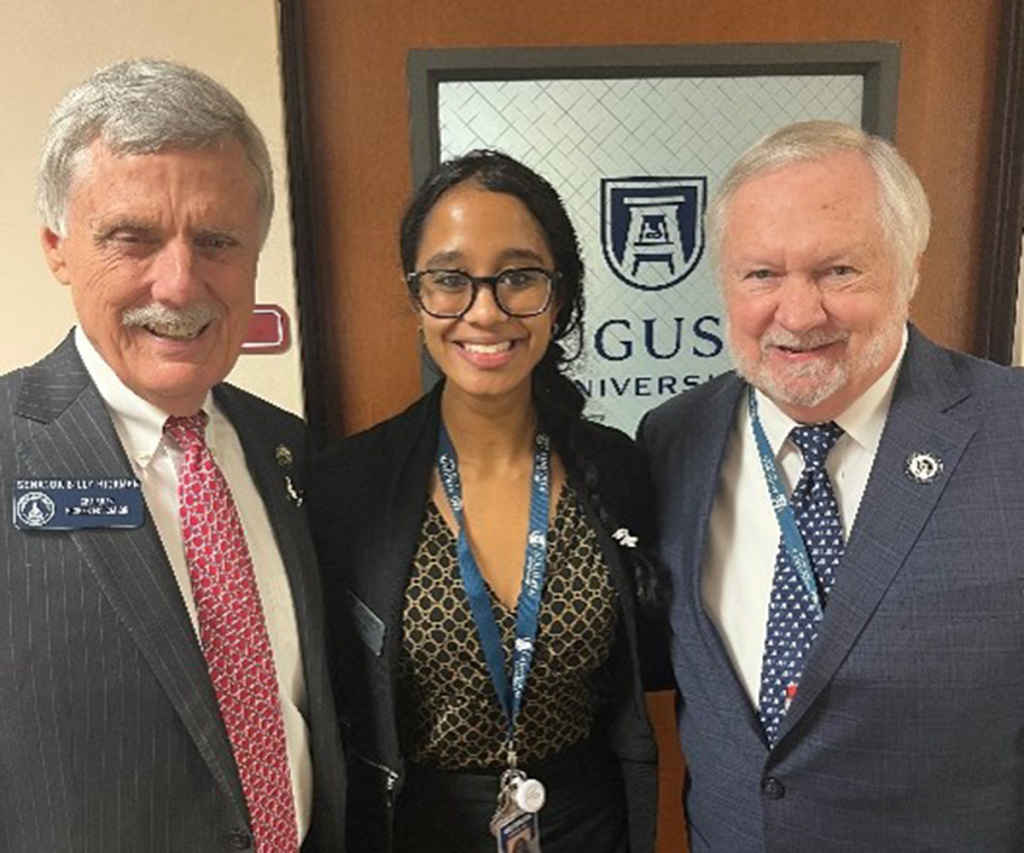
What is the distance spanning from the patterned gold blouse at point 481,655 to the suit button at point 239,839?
378 mm

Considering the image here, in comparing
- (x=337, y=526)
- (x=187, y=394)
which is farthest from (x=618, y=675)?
(x=187, y=394)

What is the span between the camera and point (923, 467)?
1.40 m

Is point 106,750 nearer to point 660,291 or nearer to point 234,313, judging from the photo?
point 234,313

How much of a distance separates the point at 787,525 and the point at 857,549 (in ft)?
0.38

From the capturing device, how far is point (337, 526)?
1.69 meters

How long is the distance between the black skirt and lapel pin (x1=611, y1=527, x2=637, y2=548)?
0.38 m

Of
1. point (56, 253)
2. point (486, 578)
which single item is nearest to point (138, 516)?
point (56, 253)

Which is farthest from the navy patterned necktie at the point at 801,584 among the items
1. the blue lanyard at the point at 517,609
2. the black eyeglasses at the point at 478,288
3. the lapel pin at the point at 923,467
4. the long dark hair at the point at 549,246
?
the black eyeglasses at the point at 478,288

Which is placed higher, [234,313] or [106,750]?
[234,313]

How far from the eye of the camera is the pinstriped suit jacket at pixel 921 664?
135cm

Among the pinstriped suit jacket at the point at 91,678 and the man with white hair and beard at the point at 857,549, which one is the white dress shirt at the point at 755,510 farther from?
the pinstriped suit jacket at the point at 91,678

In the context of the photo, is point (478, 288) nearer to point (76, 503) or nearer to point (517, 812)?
point (76, 503)

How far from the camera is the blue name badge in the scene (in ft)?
3.80

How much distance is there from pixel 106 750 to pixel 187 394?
0.47 metres
